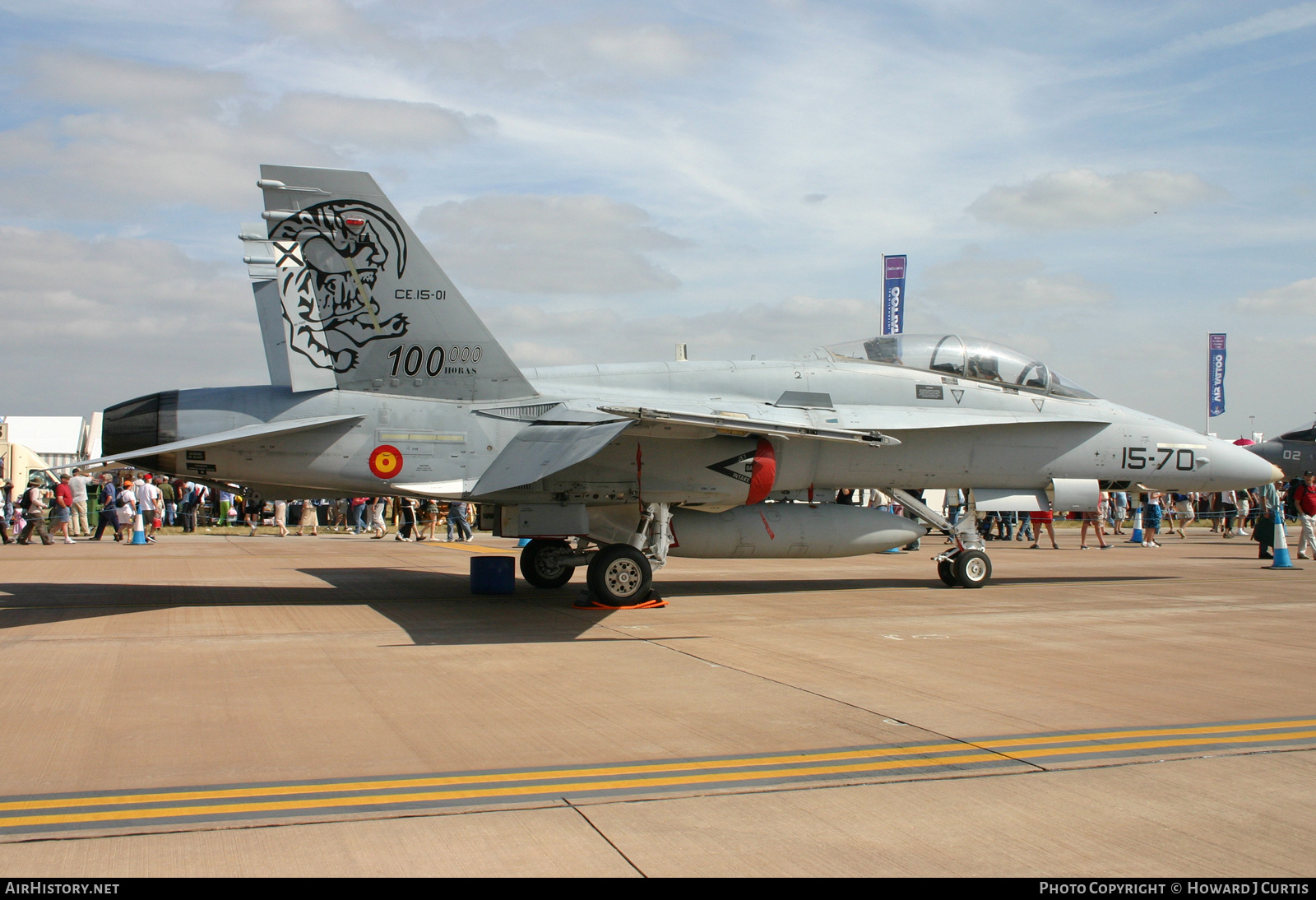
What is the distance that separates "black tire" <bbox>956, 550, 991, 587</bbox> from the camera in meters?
13.1

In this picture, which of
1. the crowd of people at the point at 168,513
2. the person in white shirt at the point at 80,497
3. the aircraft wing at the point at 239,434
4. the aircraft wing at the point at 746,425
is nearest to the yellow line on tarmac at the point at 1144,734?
the aircraft wing at the point at 746,425

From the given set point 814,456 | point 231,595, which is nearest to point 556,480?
point 814,456

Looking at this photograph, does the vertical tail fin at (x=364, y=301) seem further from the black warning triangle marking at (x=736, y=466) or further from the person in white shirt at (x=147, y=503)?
the person in white shirt at (x=147, y=503)

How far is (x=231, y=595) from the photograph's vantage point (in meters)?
12.0

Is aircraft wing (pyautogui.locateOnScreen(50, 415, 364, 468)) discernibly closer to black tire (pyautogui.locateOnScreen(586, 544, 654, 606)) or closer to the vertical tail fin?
the vertical tail fin

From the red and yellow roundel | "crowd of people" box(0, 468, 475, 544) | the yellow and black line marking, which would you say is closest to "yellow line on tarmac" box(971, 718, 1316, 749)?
the yellow and black line marking

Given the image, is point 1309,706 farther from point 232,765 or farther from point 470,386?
point 470,386

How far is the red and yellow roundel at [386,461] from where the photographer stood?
1053 centimetres

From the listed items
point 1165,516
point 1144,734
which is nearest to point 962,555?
point 1144,734

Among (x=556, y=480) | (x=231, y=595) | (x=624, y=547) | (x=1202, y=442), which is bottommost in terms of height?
(x=231, y=595)

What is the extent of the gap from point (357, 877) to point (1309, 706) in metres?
5.88

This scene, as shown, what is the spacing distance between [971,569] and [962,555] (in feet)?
0.72

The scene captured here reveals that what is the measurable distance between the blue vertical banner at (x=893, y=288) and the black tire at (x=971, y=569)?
18.4m

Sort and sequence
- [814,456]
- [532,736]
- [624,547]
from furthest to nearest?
1. [814,456]
2. [624,547]
3. [532,736]
